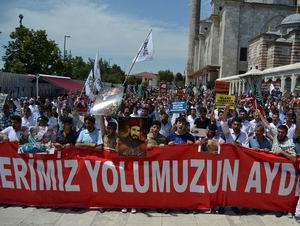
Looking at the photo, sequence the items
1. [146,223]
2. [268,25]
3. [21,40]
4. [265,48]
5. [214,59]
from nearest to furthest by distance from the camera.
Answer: [146,223], [21,40], [265,48], [268,25], [214,59]

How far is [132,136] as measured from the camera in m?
6.56

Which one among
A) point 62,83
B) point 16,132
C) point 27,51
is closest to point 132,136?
point 16,132

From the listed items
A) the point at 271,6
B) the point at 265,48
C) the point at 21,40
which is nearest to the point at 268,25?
the point at 271,6

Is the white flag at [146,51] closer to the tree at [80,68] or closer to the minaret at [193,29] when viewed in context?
the tree at [80,68]

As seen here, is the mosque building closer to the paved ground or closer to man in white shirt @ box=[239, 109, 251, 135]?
man in white shirt @ box=[239, 109, 251, 135]

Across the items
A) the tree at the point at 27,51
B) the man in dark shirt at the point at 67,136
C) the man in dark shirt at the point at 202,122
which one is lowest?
the man in dark shirt at the point at 67,136

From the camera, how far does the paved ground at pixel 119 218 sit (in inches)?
242

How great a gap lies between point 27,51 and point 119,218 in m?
36.7

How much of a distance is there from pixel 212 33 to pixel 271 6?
35.9ft

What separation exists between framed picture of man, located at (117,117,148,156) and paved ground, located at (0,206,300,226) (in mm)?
989

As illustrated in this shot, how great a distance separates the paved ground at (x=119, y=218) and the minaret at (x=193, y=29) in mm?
77340

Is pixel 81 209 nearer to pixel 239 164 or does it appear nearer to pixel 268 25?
pixel 239 164

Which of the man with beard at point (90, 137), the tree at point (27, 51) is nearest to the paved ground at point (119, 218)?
the man with beard at point (90, 137)

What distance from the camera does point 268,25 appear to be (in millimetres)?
61938
